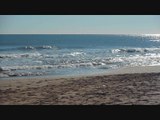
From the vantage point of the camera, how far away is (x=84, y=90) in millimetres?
5832

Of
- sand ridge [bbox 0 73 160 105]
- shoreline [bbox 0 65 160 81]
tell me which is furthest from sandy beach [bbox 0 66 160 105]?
shoreline [bbox 0 65 160 81]

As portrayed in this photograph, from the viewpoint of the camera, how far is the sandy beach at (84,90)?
5147 mm

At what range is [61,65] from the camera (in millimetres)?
8852
